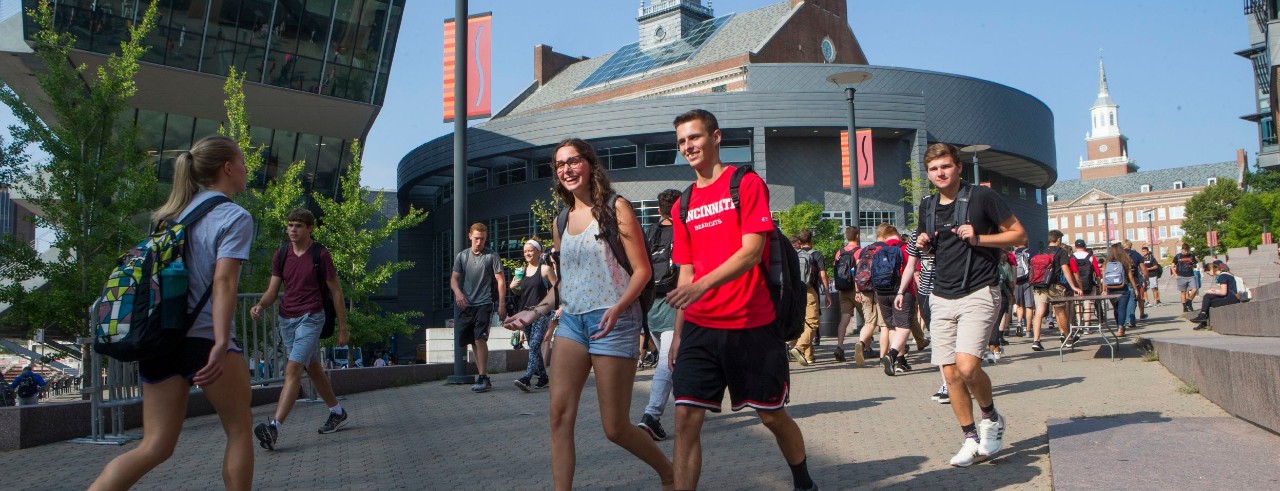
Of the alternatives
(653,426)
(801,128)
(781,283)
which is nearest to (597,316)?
(781,283)

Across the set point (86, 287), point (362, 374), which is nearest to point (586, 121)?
point (86, 287)

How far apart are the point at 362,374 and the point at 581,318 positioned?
8.02m

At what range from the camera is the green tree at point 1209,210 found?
83.9 m

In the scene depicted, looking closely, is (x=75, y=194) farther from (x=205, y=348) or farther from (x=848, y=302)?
(x=205, y=348)

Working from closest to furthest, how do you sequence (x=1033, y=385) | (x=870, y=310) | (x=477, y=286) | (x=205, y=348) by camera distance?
(x=205, y=348) → (x=1033, y=385) → (x=477, y=286) → (x=870, y=310)

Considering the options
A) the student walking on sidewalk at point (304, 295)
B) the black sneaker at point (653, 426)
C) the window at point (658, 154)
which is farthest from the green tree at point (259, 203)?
the window at point (658, 154)

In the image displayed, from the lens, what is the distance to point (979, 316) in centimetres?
541

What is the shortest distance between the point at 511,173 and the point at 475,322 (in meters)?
40.8

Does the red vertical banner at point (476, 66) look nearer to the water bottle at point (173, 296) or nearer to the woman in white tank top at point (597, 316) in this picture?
the woman in white tank top at point (597, 316)

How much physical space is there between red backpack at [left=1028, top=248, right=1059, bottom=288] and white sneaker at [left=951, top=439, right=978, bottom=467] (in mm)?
10884

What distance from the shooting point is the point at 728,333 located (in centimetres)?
406

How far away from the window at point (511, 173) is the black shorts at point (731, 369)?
151 ft

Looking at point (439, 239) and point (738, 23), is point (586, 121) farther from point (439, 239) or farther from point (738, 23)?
point (738, 23)

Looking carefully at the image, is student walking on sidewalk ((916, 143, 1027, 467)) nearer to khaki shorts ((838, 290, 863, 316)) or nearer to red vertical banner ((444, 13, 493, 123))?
khaki shorts ((838, 290, 863, 316))
